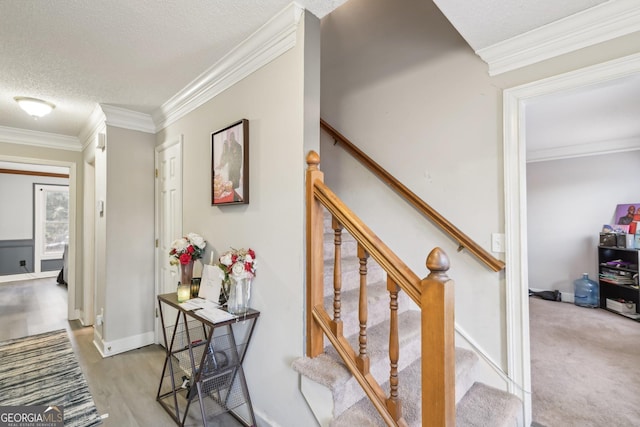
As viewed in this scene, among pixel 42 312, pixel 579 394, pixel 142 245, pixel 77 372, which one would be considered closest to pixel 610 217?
pixel 579 394

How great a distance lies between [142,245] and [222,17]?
8.02ft

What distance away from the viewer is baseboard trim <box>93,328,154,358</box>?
115 inches

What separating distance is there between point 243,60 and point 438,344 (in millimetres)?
1937

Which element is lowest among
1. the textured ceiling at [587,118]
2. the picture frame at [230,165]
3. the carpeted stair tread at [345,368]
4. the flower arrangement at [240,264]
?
the carpeted stair tread at [345,368]

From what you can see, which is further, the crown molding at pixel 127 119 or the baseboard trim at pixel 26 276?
the baseboard trim at pixel 26 276

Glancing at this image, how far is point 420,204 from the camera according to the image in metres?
2.04

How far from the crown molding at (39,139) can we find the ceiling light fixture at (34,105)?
115 cm

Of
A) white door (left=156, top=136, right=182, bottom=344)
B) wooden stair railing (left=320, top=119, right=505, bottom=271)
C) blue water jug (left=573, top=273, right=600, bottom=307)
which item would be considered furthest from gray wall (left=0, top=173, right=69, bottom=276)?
blue water jug (left=573, top=273, right=600, bottom=307)

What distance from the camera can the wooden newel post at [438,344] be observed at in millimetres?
1046

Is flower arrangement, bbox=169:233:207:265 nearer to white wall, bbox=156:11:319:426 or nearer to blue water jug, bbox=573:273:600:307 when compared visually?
white wall, bbox=156:11:319:426

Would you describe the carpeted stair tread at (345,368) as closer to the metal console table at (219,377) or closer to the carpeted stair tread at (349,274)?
the carpeted stair tread at (349,274)

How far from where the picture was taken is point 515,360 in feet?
5.60

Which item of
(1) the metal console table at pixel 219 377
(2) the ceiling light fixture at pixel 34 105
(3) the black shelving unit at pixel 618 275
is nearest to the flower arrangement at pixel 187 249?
(1) the metal console table at pixel 219 377

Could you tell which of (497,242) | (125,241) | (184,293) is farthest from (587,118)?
(125,241)
